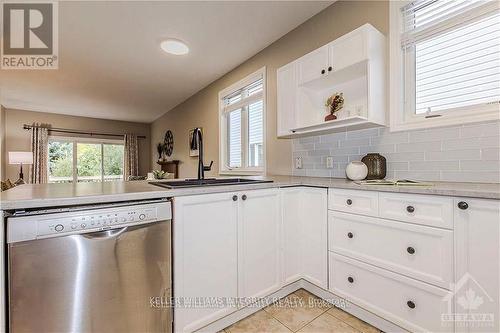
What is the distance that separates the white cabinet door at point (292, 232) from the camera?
176cm

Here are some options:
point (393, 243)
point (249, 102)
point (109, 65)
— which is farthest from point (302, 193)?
point (109, 65)

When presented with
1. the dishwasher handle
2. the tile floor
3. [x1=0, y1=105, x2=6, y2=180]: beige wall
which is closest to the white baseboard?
the tile floor

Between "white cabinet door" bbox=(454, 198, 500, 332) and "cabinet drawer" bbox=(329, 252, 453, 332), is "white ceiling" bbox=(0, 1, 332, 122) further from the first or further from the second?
"cabinet drawer" bbox=(329, 252, 453, 332)

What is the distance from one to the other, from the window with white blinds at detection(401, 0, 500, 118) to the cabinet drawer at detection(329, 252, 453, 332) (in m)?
1.09

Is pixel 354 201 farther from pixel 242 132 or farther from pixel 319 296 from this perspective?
pixel 242 132

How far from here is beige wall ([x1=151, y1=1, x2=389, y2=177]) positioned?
6.54 feet

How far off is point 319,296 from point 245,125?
2365 mm

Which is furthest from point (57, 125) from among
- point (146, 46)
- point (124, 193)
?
point (124, 193)

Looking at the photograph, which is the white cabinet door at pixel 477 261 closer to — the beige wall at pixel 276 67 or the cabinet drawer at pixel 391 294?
the cabinet drawer at pixel 391 294

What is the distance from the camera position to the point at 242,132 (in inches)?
137

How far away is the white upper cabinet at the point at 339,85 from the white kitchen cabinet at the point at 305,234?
616mm

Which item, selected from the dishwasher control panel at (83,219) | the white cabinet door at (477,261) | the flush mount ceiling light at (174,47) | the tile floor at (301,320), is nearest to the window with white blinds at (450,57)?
the white cabinet door at (477,261)

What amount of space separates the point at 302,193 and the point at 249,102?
1.88 meters

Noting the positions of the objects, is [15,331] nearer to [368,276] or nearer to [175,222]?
[175,222]
